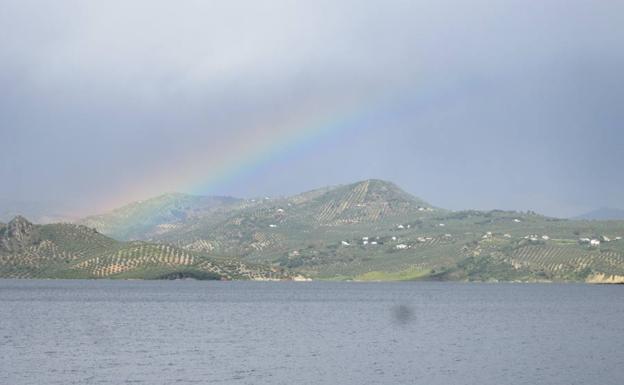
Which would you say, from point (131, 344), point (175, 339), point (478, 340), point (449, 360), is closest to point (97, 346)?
point (131, 344)

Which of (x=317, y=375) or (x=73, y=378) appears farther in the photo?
(x=317, y=375)

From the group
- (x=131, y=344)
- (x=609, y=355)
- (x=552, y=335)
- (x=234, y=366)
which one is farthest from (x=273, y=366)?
(x=552, y=335)

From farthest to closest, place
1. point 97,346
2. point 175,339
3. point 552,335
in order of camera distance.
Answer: point 552,335 < point 175,339 < point 97,346

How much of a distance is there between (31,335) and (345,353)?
200ft

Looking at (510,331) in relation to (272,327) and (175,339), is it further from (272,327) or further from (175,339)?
(175,339)

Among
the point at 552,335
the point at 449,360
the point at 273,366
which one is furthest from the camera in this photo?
the point at 552,335

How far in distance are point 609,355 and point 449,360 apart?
Result: 30.9 m

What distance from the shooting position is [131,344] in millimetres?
152750

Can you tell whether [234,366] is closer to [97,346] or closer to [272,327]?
[97,346]

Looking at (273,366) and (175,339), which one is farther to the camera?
(175,339)

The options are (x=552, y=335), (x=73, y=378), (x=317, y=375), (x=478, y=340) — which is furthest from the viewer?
(x=552, y=335)

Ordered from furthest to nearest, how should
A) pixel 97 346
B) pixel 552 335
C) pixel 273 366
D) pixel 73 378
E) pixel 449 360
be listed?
pixel 552 335
pixel 97 346
pixel 449 360
pixel 273 366
pixel 73 378

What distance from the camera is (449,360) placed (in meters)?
138

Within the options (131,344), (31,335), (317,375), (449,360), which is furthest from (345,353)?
(31,335)
